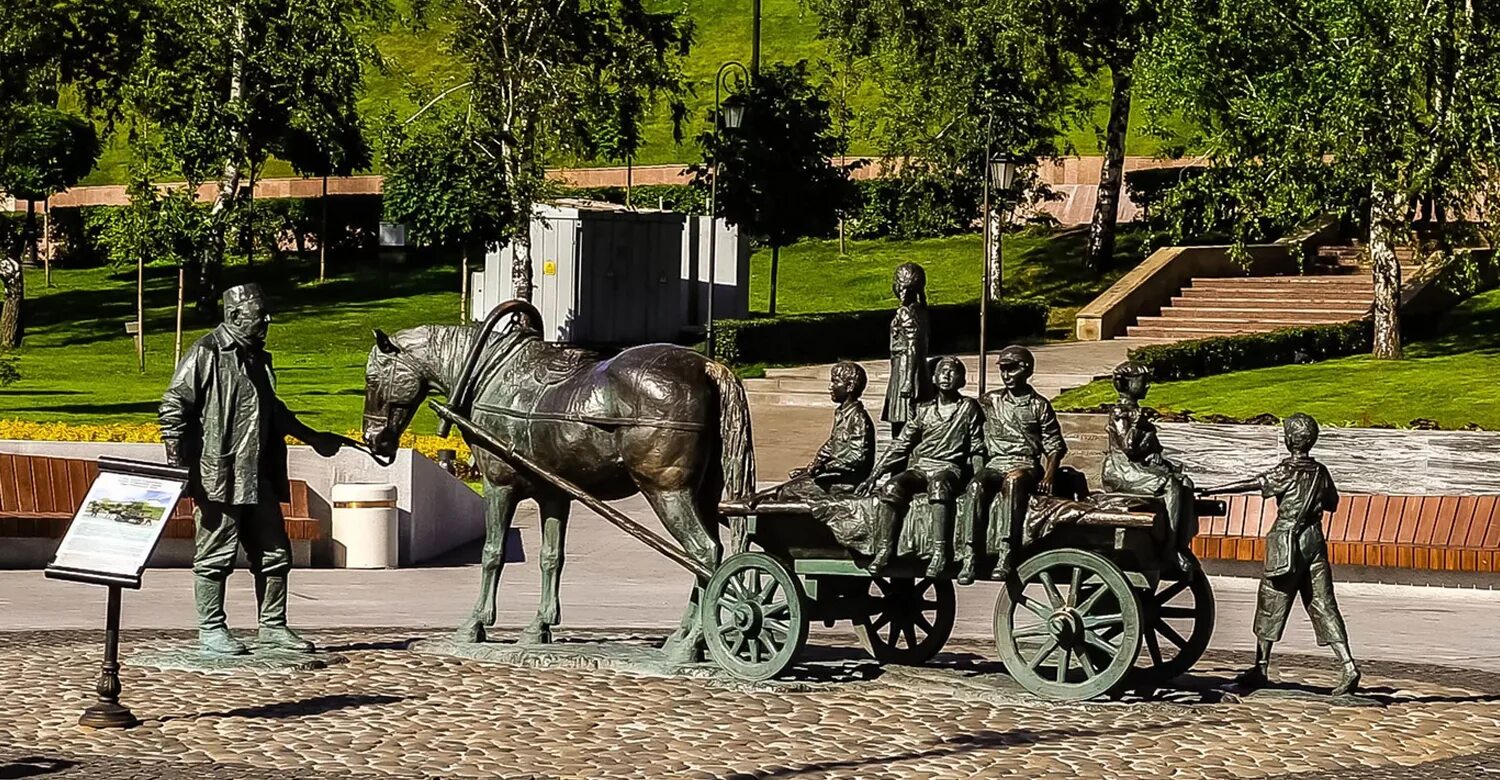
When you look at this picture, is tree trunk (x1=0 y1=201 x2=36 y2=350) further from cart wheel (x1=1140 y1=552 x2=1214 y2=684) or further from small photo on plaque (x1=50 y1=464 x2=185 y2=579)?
cart wheel (x1=1140 y1=552 x2=1214 y2=684)

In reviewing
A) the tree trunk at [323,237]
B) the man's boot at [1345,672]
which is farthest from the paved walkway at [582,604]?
the tree trunk at [323,237]

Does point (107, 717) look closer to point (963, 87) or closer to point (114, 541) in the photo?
point (114, 541)

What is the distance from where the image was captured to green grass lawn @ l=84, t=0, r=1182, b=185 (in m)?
66.0

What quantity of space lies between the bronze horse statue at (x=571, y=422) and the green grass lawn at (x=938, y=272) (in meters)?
26.5

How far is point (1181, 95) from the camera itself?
33.2m

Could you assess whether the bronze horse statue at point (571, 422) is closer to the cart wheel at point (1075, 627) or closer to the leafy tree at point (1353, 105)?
the cart wheel at point (1075, 627)

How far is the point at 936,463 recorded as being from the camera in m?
11.8

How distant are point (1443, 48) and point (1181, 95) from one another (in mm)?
5317

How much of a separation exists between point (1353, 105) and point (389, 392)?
18641 mm

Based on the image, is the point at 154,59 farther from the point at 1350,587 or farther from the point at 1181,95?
the point at 1350,587

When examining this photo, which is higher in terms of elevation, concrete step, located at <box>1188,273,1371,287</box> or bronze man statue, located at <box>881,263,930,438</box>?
concrete step, located at <box>1188,273,1371,287</box>

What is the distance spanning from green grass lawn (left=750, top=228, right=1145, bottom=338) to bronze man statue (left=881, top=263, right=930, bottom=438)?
26.1 metres

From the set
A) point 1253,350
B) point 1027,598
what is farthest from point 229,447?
point 1253,350

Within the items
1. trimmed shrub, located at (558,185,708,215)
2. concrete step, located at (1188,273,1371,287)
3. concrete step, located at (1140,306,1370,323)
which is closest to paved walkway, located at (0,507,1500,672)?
concrete step, located at (1140,306,1370,323)
